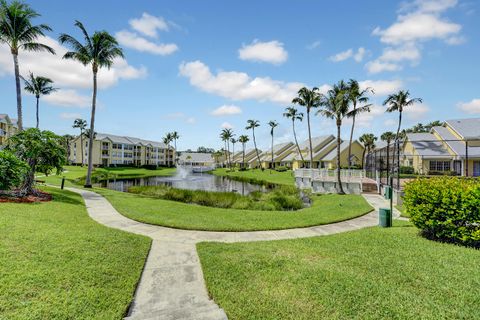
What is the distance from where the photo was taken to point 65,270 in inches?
191

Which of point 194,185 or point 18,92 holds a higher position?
point 18,92

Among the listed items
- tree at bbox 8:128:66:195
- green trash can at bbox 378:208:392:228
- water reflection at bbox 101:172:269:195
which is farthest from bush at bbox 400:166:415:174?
tree at bbox 8:128:66:195

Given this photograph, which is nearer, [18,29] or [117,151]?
[18,29]

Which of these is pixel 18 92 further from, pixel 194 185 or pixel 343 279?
pixel 343 279

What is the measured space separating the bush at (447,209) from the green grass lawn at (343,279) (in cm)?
57

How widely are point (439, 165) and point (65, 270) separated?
1616 inches

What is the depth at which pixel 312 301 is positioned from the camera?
14.3 ft

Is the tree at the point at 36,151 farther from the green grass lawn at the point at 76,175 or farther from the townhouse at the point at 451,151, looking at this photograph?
the townhouse at the point at 451,151

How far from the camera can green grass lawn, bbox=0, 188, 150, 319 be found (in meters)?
3.83

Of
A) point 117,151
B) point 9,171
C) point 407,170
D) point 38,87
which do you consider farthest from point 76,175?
point 407,170

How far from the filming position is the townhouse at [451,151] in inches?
1102

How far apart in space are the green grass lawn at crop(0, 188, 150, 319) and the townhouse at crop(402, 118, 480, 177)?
105 feet

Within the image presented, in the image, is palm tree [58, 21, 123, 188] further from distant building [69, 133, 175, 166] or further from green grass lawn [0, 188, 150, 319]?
distant building [69, 133, 175, 166]

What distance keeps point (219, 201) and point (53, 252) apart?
12.9m
